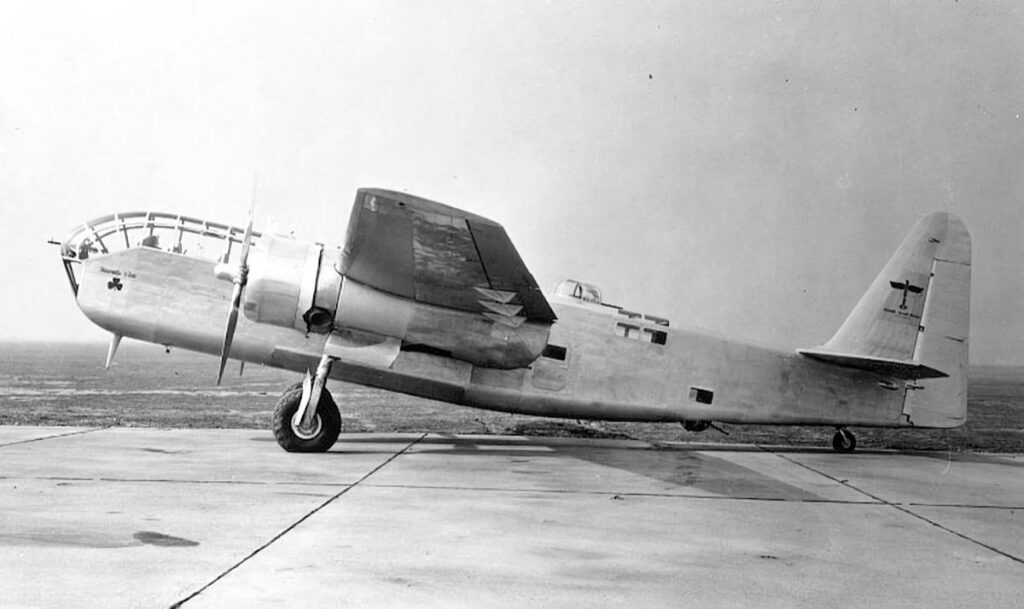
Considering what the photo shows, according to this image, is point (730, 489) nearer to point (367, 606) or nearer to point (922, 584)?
point (922, 584)

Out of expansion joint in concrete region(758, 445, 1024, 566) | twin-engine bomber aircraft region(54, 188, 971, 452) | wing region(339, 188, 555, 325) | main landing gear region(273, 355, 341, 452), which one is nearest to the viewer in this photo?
expansion joint in concrete region(758, 445, 1024, 566)

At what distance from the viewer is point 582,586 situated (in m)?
4.13

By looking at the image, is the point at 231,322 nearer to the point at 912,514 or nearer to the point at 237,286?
the point at 237,286

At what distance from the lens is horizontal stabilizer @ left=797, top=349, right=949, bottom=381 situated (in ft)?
36.0

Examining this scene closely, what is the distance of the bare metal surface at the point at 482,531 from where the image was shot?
3965 mm

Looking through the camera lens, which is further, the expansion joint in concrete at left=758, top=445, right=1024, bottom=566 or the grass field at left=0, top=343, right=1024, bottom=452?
the grass field at left=0, top=343, right=1024, bottom=452

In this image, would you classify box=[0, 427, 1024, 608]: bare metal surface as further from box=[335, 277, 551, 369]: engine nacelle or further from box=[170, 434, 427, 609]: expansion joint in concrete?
box=[335, 277, 551, 369]: engine nacelle

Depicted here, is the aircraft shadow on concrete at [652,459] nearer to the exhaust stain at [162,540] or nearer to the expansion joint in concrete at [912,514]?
the expansion joint in concrete at [912,514]

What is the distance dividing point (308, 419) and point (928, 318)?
30.7 feet

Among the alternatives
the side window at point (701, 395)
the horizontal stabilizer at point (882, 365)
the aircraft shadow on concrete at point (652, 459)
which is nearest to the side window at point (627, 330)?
the side window at point (701, 395)

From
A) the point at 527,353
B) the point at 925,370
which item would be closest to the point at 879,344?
the point at 925,370

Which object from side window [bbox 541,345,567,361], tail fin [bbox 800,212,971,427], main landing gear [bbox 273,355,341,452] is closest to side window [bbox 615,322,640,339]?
side window [bbox 541,345,567,361]

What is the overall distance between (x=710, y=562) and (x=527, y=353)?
508cm

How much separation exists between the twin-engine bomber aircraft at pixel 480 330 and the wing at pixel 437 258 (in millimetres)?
22
